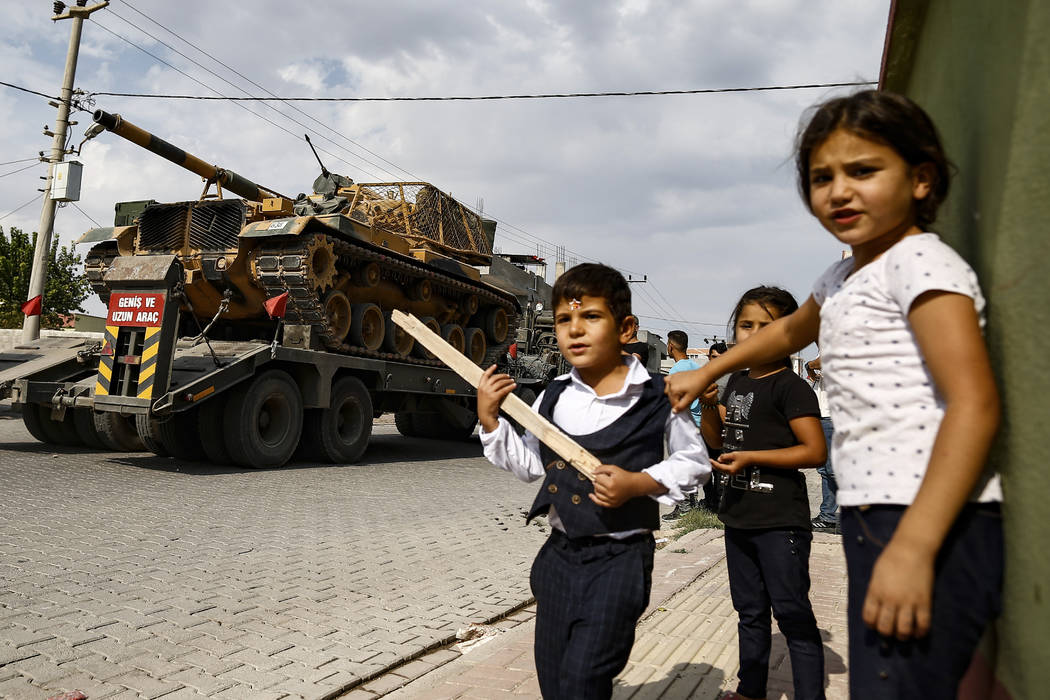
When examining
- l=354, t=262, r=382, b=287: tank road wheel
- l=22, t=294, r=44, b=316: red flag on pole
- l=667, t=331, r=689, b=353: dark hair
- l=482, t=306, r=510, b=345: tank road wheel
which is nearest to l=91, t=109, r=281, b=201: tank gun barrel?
l=354, t=262, r=382, b=287: tank road wheel

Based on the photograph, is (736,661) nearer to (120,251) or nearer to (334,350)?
(334,350)

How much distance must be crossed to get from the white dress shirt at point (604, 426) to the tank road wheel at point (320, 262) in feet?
27.7

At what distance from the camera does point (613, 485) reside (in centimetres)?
196

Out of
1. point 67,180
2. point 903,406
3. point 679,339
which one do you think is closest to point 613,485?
point 903,406

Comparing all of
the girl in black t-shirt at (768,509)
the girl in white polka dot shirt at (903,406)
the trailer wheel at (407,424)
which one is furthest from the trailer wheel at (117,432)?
the girl in white polka dot shirt at (903,406)

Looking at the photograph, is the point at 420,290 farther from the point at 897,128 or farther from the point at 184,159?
the point at 897,128

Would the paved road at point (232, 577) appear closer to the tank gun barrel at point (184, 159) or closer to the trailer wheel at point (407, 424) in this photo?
the tank gun barrel at point (184, 159)

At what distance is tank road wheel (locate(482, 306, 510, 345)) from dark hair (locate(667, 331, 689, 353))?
8124mm

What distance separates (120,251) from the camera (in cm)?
1188

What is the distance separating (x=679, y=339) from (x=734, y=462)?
4.98 m

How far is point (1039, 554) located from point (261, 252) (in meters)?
10.4

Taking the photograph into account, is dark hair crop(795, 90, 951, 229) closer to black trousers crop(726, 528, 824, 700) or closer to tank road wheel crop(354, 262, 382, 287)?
black trousers crop(726, 528, 824, 700)

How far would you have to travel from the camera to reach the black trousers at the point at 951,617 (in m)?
1.27

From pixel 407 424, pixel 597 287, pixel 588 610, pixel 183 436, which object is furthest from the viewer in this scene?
pixel 407 424
